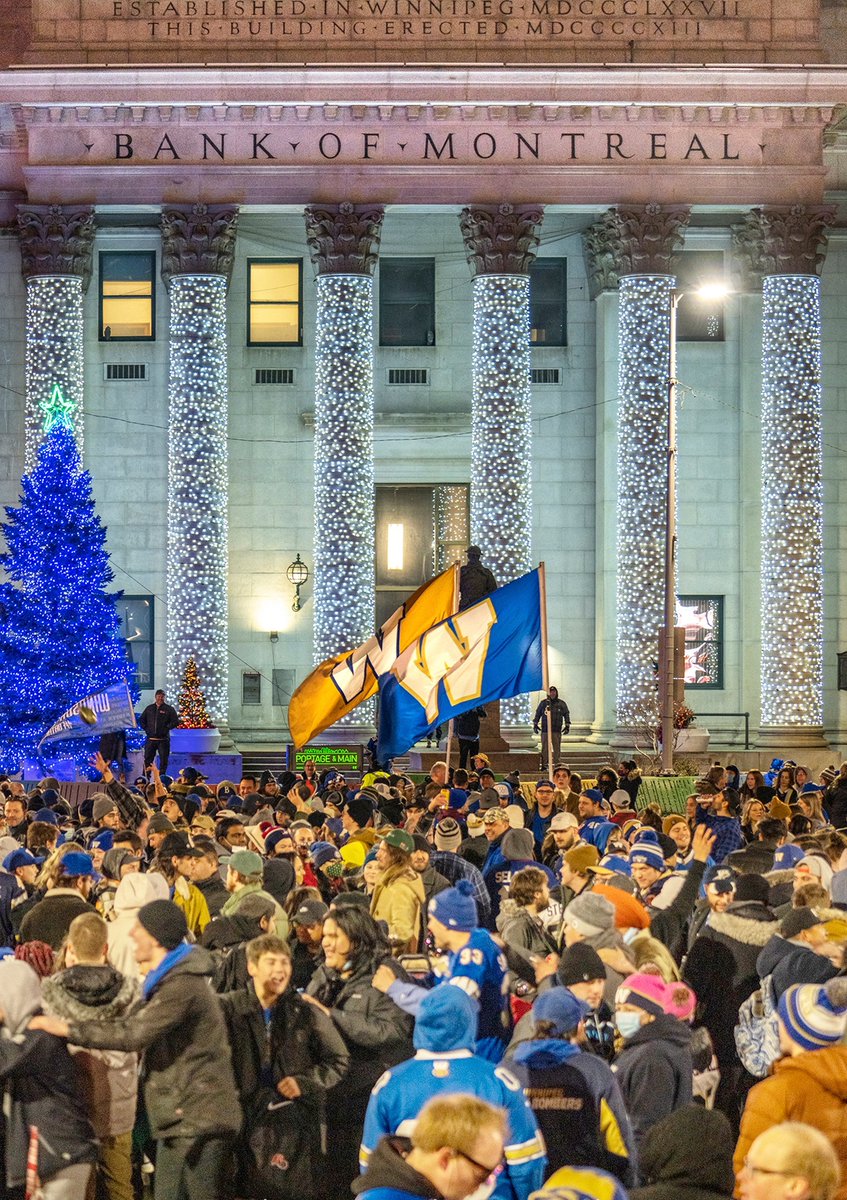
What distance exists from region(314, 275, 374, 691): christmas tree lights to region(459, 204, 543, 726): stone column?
2291mm

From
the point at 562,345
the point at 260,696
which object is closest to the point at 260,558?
the point at 260,696

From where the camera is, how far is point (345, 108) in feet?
139

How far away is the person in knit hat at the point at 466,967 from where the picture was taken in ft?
35.3

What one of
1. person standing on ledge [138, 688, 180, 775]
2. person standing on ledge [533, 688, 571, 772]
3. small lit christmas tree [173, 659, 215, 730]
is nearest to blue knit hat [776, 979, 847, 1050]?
person standing on ledge [533, 688, 571, 772]

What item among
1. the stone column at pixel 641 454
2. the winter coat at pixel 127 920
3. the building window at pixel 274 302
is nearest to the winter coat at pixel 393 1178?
the winter coat at pixel 127 920

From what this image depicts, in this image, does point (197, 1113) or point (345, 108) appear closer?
point (197, 1113)

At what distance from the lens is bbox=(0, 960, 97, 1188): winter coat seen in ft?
31.7

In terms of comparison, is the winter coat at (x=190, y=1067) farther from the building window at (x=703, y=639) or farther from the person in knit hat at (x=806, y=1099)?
the building window at (x=703, y=639)

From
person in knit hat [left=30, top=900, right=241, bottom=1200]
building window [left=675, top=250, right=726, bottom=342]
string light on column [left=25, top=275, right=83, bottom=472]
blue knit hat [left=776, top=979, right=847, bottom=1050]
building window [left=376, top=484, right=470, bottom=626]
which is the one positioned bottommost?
person in knit hat [left=30, top=900, right=241, bottom=1200]

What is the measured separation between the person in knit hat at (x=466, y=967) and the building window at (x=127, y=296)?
36.7 metres

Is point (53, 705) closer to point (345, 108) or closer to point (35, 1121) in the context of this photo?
point (345, 108)

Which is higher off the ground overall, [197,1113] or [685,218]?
[685,218]

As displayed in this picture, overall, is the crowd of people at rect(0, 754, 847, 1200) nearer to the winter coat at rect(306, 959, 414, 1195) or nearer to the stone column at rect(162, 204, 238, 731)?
the winter coat at rect(306, 959, 414, 1195)

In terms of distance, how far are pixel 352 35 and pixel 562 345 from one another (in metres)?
8.53
